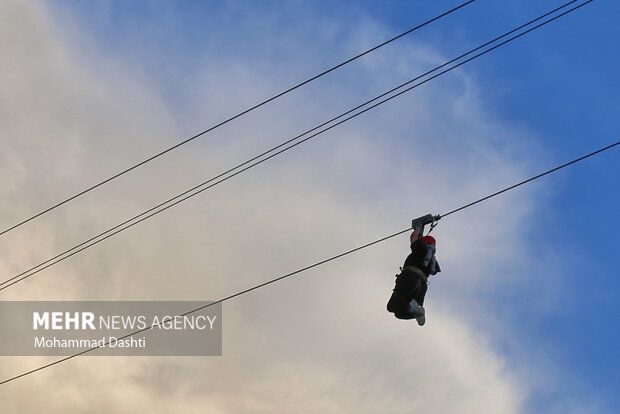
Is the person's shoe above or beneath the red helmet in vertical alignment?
beneath

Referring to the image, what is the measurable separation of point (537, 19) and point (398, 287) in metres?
3.56

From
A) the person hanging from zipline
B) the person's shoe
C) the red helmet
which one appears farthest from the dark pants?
the red helmet

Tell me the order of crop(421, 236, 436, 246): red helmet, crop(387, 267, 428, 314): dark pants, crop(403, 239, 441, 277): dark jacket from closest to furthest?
crop(387, 267, 428, 314): dark pants, crop(403, 239, 441, 277): dark jacket, crop(421, 236, 436, 246): red helmet

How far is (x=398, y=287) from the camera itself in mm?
11273

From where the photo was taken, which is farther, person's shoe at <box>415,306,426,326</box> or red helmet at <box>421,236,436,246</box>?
red helmet at <box>421,236,436,246</box>

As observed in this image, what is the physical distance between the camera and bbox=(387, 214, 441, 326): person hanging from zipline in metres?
11.2

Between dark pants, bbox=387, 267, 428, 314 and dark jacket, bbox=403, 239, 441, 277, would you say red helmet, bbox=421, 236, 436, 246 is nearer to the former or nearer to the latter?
dark jacket, bbox=403, 239, 441, 277

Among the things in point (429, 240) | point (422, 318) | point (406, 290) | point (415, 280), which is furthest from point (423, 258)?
point (422, 318)

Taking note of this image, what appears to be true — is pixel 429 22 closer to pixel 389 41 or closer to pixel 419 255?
pixel 389 41

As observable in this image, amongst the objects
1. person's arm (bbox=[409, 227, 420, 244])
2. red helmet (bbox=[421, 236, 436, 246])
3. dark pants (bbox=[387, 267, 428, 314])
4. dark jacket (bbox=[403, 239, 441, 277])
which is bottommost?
dark pants (bbox=[387, 267, 428, 314])

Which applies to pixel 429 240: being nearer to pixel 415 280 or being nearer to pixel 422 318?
pixel 415 280

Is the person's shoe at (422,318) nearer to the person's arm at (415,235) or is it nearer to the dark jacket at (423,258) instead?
the dark jacket at (423,258)

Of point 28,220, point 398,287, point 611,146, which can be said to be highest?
point 28,220

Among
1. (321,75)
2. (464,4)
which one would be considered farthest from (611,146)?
(321,75)
